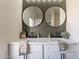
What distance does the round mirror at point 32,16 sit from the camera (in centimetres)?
453

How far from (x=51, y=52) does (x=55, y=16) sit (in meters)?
1.13

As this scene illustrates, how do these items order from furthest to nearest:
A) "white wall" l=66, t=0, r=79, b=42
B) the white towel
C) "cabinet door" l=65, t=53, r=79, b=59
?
1. "white wall" l=66, t=0, r=79, b=42
2. "cabinet door" l=65, t=53, r=79, b=59
3. the white towel

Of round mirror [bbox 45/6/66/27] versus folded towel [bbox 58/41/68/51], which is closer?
folded towel [bbox 58/41/68/51]

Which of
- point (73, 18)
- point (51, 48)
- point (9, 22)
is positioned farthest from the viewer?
point (73, 18)

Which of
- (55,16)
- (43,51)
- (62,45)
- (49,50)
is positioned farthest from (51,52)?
(55,16)

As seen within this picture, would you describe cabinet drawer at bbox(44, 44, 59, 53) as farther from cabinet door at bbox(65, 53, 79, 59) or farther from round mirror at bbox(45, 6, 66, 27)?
round mirror at bbox(45, 6, 66, 27)

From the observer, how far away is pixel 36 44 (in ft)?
12.6

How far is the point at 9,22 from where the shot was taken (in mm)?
3715

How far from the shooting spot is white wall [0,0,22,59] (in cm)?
333

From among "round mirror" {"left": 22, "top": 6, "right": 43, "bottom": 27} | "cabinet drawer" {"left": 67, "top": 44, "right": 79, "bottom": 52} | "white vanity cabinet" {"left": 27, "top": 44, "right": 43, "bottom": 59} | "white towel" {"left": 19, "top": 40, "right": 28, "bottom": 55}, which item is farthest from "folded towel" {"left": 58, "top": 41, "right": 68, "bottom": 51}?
"round mirror" {"left": 22, "top": 6, "right": 43, "bottom": 27}

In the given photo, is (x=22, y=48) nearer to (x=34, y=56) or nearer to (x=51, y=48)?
(x=34, y=56)

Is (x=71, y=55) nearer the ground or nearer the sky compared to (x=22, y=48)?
nearer the ground

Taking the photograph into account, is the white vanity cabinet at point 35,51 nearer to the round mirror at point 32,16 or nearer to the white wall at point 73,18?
the round mirror at point 32,16

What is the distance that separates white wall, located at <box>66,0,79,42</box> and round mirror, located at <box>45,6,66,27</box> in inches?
7.3
